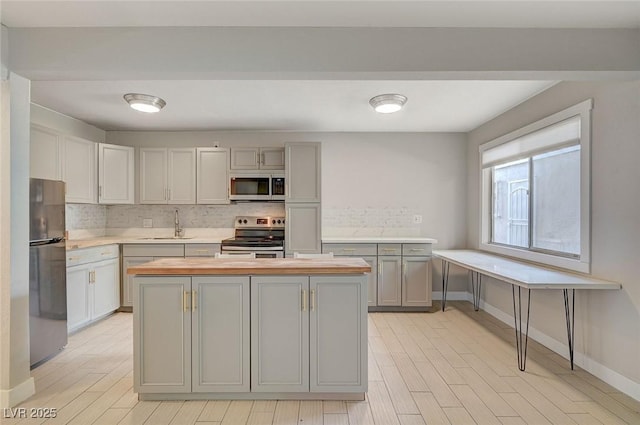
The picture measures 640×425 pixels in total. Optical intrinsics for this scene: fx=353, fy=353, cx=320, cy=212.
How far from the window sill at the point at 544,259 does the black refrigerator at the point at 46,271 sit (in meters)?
4.30

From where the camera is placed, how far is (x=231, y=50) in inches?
87.2

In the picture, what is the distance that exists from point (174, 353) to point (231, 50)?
196 cm

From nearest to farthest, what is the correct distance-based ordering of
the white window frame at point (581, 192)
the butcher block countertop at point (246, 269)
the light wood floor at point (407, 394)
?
the light wood floor at point (407, 394)
the butcher block countertop at point (246, 269)
the white window frame at point (581, 192)

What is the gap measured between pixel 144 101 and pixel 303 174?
1930 mm

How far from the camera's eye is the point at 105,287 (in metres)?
4.03

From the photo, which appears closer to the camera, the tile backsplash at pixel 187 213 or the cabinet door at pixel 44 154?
the cabinet door at pixel 44 154

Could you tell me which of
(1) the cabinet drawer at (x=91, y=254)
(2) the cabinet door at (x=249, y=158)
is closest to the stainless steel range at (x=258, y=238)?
(2) the cabinet door at (x=249, y=158)

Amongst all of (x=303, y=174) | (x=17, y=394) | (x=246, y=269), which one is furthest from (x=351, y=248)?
(x=17, y=394)

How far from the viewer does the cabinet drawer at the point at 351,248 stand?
14.5 feet

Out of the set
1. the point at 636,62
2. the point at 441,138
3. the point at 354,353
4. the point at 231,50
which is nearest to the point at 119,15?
the point at 231,50

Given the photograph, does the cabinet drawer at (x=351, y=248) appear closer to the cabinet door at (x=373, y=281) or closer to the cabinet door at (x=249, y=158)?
the cabinet door at (x=373, y=281)

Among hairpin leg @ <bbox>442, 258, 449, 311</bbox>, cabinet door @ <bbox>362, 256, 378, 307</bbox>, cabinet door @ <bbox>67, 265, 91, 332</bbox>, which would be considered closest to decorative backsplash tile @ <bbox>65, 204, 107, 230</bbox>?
cabinet door @ <bbox>67, 265, 91, 332</bbox>

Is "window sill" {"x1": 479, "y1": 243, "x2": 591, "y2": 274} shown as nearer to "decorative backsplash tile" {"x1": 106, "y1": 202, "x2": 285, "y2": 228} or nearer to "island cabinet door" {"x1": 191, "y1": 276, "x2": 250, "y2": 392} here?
"island cabinet door" {"x1": 191, "y1": 276, "x2": 250, "y2": 392}

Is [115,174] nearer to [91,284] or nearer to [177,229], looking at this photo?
[177,229]
